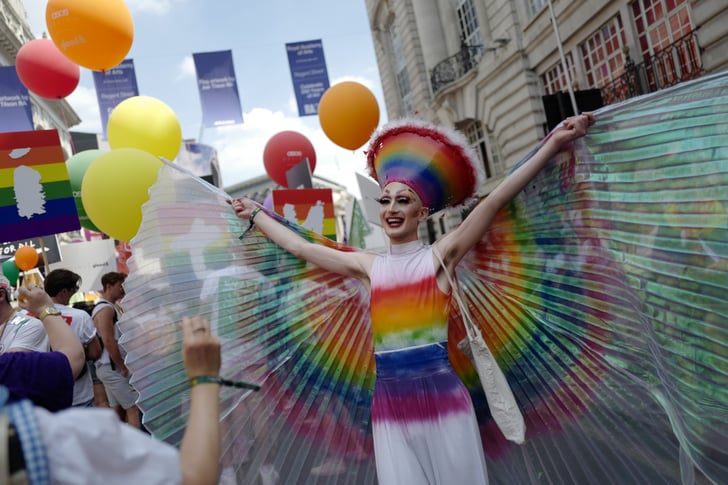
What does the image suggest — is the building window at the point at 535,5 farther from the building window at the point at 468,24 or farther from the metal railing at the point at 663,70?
the metal railing at the point at 663,70

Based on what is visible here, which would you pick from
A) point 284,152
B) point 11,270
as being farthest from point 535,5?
point 11,270

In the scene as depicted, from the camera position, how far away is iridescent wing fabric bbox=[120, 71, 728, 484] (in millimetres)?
2279

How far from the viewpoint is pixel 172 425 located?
2504 mm

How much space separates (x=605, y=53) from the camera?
40.7 ft

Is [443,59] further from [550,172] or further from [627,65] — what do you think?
[550,172]

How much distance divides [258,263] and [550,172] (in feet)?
4.86

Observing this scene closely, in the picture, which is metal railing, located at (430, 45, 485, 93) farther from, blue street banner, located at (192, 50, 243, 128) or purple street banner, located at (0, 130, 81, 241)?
purple street banner, located at (0, 130, 81, 241)

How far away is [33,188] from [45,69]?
3.52 meters

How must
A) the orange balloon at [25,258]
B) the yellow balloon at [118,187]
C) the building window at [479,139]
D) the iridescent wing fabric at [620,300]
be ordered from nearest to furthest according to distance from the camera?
the iridescent wing fabric at [620,300], the yellow balloon at [118,187], the orange balloon at [25,258], the building window at [479,139]

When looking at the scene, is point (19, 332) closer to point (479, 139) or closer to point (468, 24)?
point (479, 139)

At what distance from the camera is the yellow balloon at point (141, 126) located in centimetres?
629

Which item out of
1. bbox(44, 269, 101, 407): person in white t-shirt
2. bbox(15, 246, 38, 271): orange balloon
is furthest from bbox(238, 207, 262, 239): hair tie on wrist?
bbox(15, 246, 38, 271): orange balloon

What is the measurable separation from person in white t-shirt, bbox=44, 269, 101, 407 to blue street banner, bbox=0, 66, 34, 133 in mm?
6486

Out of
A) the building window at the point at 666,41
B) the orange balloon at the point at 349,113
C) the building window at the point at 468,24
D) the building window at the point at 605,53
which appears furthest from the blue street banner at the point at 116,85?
the building window at the point at 666,41
